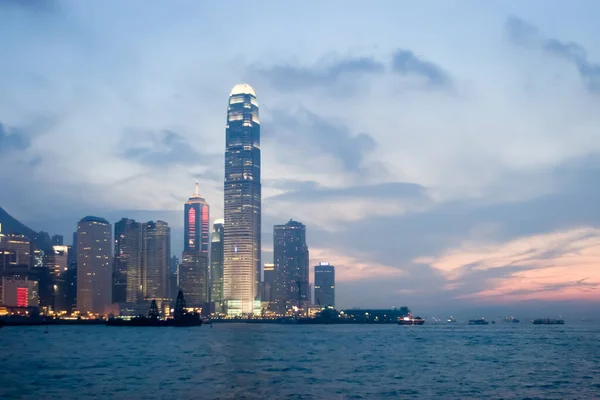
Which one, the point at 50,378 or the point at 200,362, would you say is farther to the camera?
the point at 200,362

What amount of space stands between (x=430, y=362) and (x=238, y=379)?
113ft

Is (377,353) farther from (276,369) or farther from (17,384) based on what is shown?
(17,384)

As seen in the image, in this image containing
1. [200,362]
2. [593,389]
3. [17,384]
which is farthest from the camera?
[200,362]

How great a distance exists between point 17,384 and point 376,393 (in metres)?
36.7

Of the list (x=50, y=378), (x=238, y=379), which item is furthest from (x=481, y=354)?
(x=50, y=378)

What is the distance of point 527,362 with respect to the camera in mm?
91000

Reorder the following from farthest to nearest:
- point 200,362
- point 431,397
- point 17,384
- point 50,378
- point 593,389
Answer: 1. point 200,362
2. point 50,378
3. point 17,384
4. point 593,389
5. point 431,397

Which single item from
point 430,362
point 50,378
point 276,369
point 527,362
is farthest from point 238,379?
point 527,362

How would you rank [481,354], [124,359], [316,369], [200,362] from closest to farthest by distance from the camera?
[316,369], [200,362], [124,359], [481,354]

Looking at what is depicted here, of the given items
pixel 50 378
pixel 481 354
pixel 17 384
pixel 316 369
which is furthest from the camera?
pixel 481 354

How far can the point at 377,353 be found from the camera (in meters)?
111

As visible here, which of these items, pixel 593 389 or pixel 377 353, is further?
pixel 377 353

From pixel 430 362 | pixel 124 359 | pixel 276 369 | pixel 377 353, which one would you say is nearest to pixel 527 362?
pixel 430 362

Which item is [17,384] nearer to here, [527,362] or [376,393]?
[376,393]
